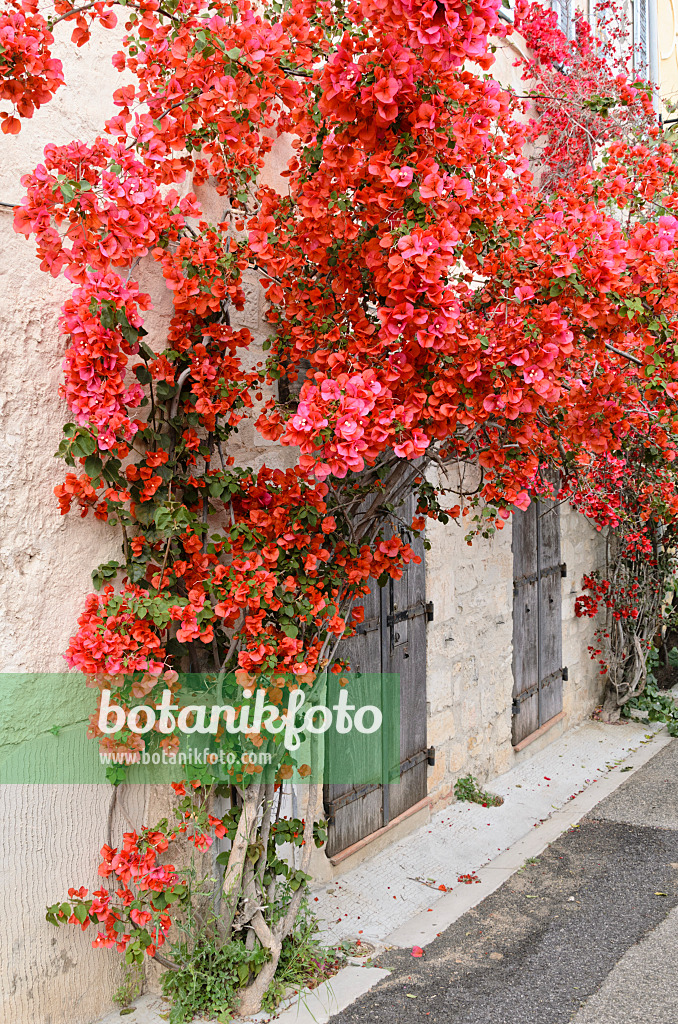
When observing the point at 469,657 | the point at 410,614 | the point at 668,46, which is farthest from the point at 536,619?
the point at 668,46

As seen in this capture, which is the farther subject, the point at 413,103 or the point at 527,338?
the point at 527,338

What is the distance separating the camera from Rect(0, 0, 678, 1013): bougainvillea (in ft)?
7.48

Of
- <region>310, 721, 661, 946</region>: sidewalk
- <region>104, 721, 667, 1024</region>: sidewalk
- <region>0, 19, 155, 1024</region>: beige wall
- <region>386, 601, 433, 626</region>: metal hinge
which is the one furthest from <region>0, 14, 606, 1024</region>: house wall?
<region>386, 601, 433, 626</region>: metal hinge

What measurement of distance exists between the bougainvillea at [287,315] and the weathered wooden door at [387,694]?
0.83 m

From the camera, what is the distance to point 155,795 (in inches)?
113

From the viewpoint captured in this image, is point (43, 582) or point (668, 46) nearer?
point (43, 582)

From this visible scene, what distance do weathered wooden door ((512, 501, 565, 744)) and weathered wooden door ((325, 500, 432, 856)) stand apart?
1.34 meters

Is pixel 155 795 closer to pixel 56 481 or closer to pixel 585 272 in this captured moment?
pixel 56 481

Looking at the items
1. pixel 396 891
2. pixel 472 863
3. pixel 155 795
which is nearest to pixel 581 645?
pixel 472 863

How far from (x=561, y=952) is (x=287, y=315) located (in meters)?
2.74

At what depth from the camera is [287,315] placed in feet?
9.52

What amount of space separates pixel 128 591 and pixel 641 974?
244 centimetres

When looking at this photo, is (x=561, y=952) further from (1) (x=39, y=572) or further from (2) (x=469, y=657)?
(1) (x=39, y=572)

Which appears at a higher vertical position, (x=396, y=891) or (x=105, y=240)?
(x=105, y=240)
